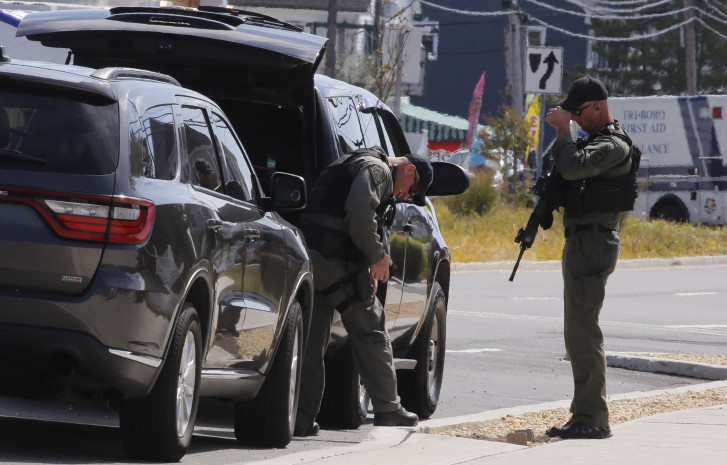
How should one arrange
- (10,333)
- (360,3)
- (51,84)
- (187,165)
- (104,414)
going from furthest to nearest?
(360,3) → (104,414) → (187,165) → (51,84) → (10,333)

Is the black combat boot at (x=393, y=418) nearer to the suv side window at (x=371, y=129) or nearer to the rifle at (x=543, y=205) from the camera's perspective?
the rifle at (x=543, y=205)

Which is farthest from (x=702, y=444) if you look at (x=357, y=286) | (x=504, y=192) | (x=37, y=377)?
(x=504, y=192)

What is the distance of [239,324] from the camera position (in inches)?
293

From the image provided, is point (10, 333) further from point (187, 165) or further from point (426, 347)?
point (426, 347)

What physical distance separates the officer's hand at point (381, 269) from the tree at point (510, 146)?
23475 millimetres

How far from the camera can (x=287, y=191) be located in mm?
7918

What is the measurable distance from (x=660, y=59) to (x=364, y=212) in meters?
53.8

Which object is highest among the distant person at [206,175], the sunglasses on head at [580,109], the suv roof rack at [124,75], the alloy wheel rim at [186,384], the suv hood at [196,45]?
the suv hood at [196,45]

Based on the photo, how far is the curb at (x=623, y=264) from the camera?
2492cm

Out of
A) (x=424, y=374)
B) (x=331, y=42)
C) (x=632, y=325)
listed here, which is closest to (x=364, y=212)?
(x=424, y=374)

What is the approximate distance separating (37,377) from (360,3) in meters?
45.1

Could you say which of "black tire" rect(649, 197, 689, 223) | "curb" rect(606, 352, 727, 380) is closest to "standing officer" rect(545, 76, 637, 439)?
"curb" rect(606, 352, 727, 380)

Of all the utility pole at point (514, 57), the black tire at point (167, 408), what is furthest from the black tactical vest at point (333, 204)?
the utility pole at point (514, 57)

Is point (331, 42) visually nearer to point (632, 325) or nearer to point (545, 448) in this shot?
point (632, 325)
